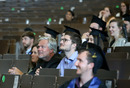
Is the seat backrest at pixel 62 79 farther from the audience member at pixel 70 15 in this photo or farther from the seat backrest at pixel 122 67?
the audience member at pixel 70 15

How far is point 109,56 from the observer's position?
507 cm

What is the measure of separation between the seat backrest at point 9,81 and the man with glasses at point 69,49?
614 mm

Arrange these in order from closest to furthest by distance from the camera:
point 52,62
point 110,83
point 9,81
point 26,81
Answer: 1. point 110,83
2. point 26,81
3. point 9,81
4. point 52,62

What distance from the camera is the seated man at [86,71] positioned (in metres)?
3.32

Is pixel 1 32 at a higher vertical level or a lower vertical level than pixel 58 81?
higher

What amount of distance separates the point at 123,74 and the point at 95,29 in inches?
104

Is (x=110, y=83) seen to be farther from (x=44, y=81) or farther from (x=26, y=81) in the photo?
(x=26, y=81)

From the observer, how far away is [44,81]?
420cm

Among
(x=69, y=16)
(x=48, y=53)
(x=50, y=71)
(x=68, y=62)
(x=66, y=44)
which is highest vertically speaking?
(x=69, y=16)

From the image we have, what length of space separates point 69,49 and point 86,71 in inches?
59.1

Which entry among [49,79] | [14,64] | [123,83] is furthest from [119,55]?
[14,64]

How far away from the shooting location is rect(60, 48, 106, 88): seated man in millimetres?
3324

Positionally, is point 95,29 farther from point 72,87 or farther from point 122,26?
point 72,87

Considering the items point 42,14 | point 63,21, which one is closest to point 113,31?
point 63,21
